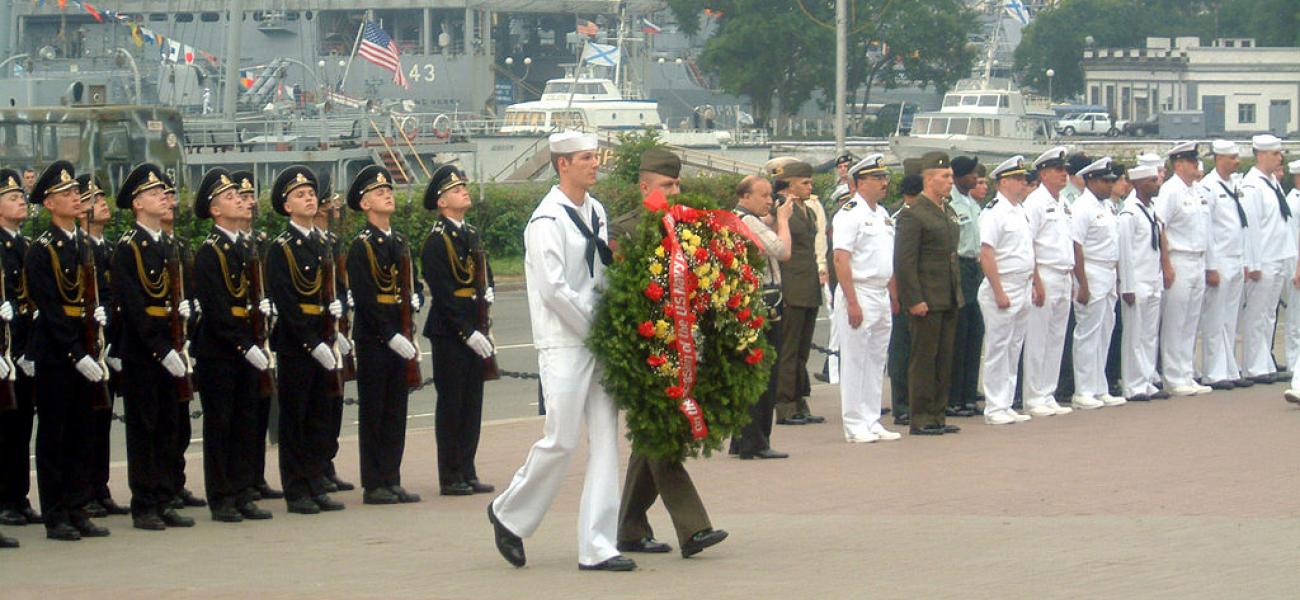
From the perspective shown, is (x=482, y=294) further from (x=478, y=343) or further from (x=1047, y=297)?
(x=1047, y=297)

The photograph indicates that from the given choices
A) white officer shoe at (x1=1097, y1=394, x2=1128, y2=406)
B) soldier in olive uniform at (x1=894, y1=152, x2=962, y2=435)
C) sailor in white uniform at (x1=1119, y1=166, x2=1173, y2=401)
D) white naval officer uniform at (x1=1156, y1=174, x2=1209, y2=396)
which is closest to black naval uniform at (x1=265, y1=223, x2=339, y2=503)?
soldier in olive uniform at (x1=894, y1=152, x2=962, y2=435)

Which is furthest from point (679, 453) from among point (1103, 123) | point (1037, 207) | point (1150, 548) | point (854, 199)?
point (1103, 123)

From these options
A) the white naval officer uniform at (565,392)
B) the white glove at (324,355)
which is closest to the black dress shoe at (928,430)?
the white glove at (324,355)

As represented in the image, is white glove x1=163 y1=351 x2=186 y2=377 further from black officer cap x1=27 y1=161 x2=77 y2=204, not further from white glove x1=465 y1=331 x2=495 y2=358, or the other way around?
white glove x1=465 y1=331 x2=495 y2=358

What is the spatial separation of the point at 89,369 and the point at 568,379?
268 centimetres

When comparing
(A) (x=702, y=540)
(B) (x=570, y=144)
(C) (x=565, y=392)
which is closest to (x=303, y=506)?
(C) (x=565, y=392)

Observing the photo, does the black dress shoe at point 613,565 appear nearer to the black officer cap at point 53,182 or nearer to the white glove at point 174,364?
the white glove at point 174,364

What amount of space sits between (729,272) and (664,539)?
1545 millimetres

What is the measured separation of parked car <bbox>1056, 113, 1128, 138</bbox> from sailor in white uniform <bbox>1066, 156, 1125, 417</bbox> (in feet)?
225

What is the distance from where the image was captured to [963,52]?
84.1 m

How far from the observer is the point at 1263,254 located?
16.7 metres

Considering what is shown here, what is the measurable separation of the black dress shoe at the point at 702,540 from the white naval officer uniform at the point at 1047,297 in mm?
6302

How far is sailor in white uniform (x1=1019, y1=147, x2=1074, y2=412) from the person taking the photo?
561 inches

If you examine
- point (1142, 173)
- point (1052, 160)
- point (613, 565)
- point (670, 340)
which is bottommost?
point (613, 565)
